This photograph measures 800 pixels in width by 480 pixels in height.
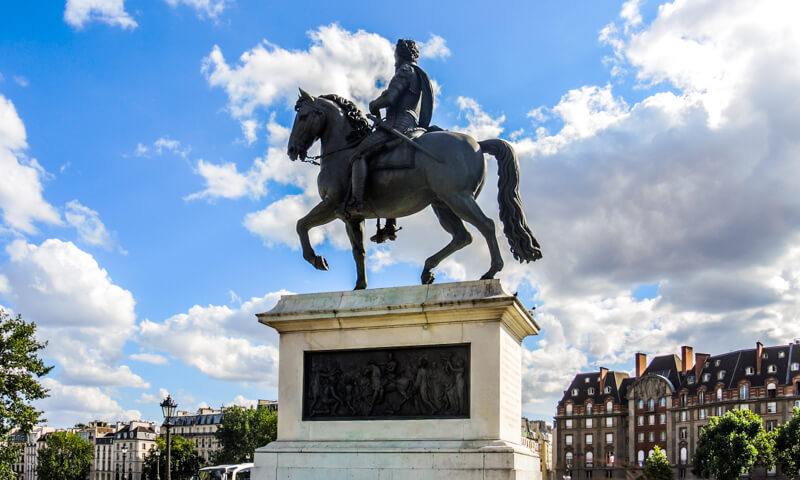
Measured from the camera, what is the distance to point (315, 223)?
498 inches

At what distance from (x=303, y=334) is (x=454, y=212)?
283 centimetres

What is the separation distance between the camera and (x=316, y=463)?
435 inches

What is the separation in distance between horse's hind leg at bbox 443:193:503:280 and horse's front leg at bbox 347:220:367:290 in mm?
1779

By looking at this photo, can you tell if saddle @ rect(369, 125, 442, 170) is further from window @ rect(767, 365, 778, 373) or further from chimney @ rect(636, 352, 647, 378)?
chimney @ rect(636, 352, 647, 378)

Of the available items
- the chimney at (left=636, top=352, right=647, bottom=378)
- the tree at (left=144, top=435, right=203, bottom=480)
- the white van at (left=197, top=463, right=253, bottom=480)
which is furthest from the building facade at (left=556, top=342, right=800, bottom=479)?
the white van at (left=197, top=463, right=253, bottom=480)

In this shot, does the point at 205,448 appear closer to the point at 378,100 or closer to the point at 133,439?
the point at 133,439

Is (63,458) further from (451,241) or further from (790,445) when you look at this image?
(451,241)

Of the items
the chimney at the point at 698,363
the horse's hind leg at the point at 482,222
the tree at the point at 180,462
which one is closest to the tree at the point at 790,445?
the chimney at the point at 698,363

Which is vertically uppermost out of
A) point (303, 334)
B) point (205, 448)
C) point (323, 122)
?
point (323, 122)

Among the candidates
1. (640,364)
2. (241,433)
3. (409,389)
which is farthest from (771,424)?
(409,389)

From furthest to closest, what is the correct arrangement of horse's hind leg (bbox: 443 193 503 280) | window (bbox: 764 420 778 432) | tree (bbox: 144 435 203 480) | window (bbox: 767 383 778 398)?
tree (bbox: 144 435 203 480)
window (bbox: 764 420 778 432)
window (bbox: 767 383 778 398)
horse's hind leg (bbox: 443 193 503 280)

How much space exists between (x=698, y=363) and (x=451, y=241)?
9141 cm

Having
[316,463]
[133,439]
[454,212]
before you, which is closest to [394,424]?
[316,463]

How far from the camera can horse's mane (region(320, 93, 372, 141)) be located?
12.8 m
